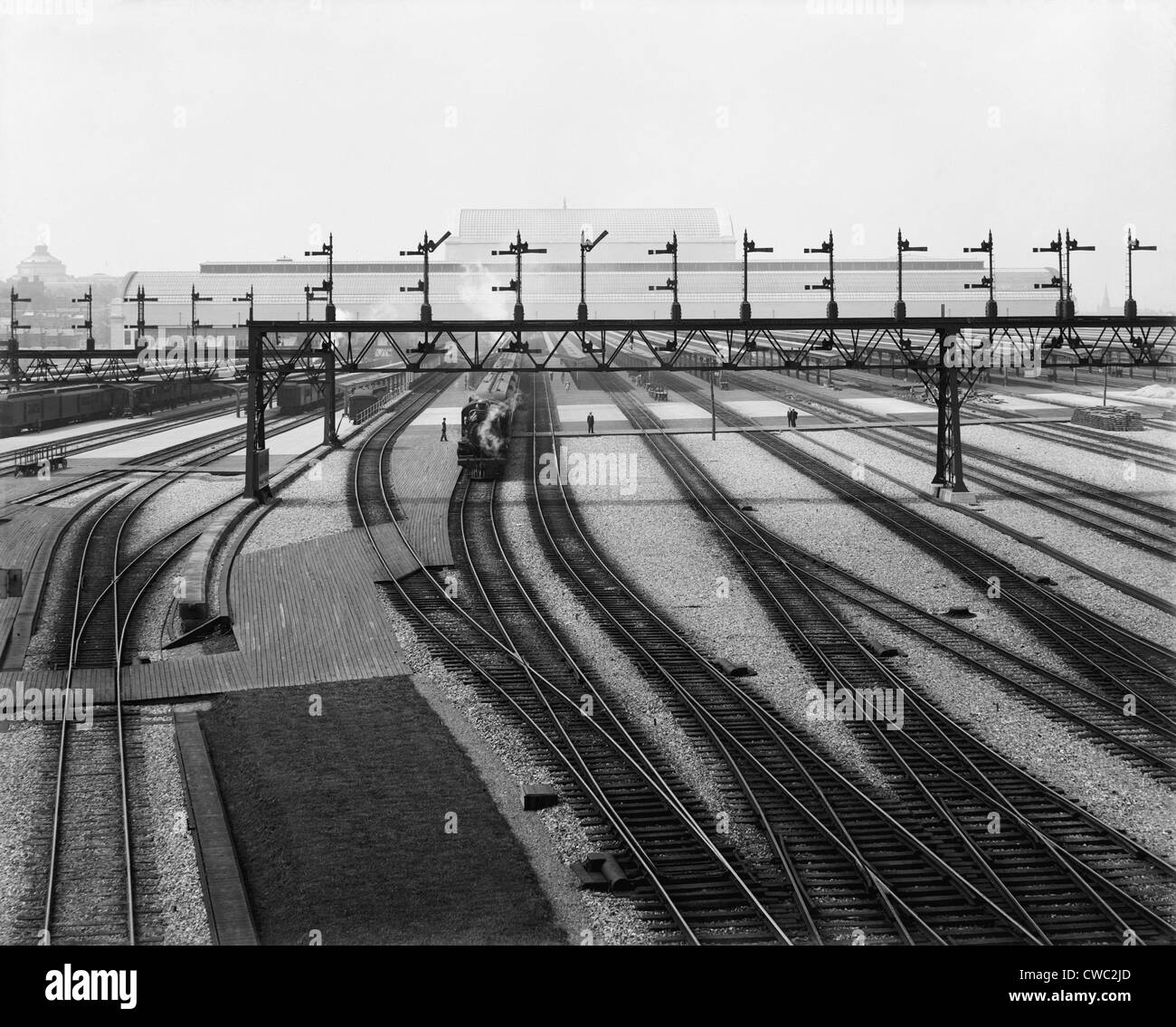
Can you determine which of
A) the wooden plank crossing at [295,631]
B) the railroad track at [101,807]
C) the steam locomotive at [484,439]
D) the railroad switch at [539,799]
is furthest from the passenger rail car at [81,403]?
the railroad switch at [539,799]

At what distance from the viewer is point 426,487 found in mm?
41719

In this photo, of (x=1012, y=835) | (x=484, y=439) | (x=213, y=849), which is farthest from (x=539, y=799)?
(x=484, y=439)

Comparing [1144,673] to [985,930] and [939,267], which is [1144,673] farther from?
[939,267]

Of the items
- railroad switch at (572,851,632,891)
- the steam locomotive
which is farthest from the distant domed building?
railroad switch at (572,851,632,891)

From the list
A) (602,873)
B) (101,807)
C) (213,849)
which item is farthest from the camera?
(101,807)

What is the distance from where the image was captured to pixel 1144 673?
20.6 meters

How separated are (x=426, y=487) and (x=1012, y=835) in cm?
3017

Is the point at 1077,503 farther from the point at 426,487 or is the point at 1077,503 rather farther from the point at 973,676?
the point at 426,487

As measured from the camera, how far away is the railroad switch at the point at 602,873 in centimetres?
1266

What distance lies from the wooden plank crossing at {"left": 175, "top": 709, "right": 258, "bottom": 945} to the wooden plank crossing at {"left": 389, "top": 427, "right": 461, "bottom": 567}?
1282cm

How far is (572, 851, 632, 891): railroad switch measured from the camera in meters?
12.7

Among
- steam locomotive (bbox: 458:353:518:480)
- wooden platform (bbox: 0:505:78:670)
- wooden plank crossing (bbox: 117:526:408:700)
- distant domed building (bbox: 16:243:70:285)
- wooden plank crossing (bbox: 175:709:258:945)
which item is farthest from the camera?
distant domed building (bbox: 16:243:70:285)

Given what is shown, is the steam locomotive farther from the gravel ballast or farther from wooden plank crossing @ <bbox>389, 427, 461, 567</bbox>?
the gravel ballast
